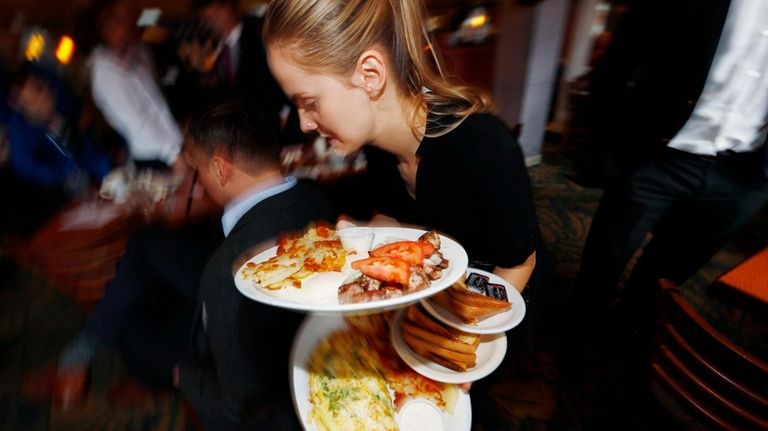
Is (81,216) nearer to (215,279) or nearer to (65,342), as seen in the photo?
(215,279)

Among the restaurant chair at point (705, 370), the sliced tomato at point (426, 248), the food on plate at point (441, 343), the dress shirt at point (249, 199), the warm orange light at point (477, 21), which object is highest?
the warm orange light at point (477, 21)

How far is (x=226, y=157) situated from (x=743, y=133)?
2.38 meters

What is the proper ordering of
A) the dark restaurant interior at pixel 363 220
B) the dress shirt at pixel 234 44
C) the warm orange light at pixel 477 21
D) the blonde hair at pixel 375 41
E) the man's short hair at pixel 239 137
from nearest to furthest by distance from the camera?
the blonde hair at pixel 375 41
the dark restaurant interior at pixel 363 220
the man's short hair at pixel 239 137
the dress shirt at pixel 234 44
the warm orange light at pixel 477 21

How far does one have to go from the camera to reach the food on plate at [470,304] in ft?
3.37

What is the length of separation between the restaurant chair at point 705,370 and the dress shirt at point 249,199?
147cm

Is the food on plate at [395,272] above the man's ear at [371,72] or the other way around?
the other way around

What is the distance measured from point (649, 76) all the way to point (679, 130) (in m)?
0.31

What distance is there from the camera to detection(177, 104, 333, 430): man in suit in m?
1.21

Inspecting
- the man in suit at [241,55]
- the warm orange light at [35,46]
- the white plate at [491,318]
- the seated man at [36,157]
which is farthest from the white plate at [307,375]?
the warm orange light at [35,46]

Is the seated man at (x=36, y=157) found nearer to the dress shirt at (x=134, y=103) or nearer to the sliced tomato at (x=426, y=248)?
the dress shirt at (x=134, y=103)

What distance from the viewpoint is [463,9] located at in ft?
15.7

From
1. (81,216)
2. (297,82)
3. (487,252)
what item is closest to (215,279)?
(297,82)

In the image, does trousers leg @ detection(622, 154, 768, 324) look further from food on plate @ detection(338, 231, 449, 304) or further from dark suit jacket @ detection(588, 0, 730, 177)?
food on plate @ detection(338, 231, 449, 304)

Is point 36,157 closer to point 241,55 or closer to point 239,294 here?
point 241,55
